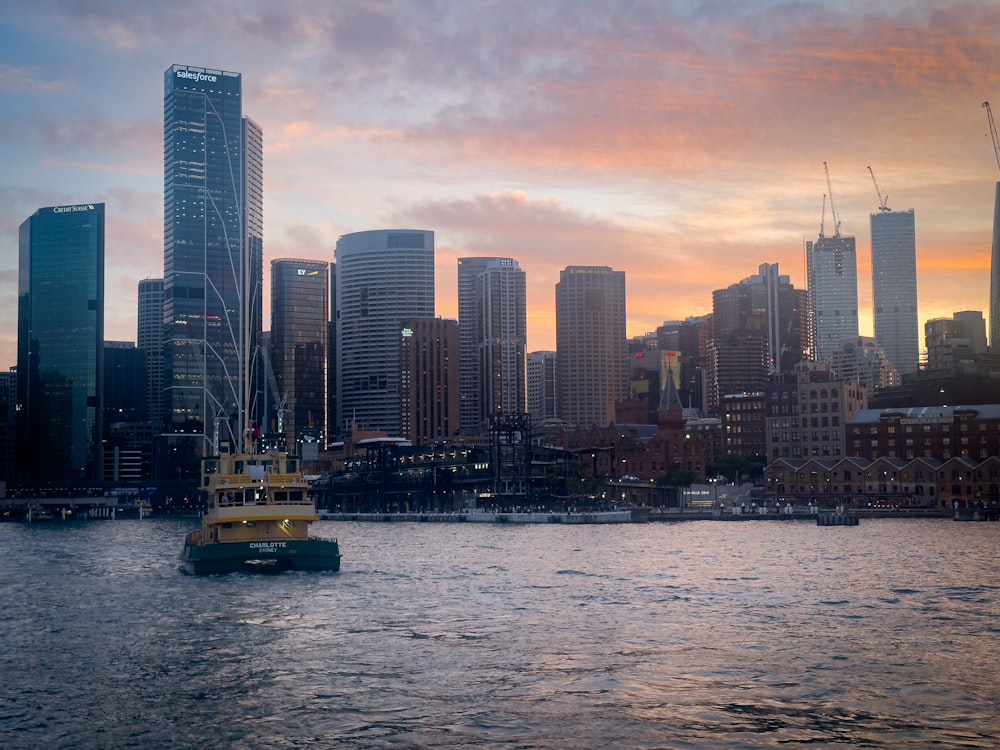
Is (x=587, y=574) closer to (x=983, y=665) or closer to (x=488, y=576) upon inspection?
(x=488, y=576)

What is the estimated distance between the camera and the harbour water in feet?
130

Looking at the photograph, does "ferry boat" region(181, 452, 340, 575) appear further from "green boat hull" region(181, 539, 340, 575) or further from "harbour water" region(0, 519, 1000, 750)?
"harbour water" region(0, 519, 1000, 750)

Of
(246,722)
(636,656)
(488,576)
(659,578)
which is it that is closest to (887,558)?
(659,578)

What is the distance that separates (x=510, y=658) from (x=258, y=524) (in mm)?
36245

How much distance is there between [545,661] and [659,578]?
38122mm

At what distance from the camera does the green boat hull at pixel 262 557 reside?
8162 centimetres

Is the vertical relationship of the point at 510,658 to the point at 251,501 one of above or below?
below

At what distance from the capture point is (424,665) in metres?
50.1

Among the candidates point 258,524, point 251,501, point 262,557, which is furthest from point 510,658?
point 251,501

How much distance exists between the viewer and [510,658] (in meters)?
51.7

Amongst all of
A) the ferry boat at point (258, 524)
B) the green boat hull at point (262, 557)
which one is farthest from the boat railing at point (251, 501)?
the green boat hull at point (262, 557)

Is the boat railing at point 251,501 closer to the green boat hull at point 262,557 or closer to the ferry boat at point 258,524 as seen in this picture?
the ferry boat at point 258,524

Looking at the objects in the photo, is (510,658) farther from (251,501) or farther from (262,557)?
(251,501)

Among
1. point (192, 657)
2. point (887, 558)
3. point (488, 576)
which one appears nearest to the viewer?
point (192, 657)
